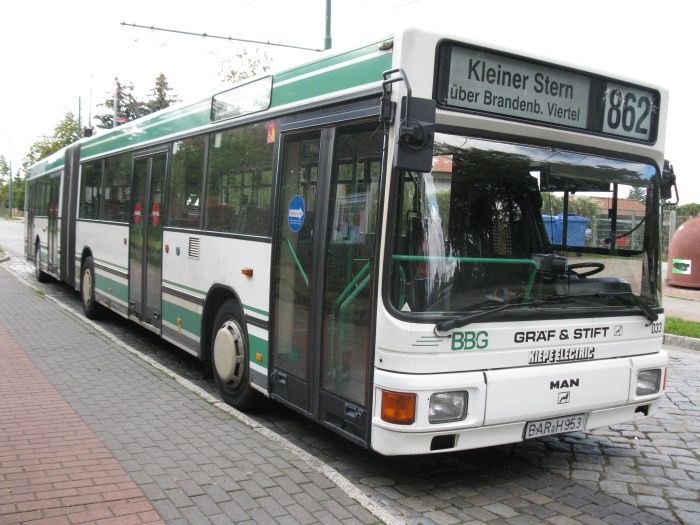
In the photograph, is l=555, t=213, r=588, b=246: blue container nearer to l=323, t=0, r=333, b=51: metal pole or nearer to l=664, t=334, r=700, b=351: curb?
l=664, t=334, r=700, b=351: curb

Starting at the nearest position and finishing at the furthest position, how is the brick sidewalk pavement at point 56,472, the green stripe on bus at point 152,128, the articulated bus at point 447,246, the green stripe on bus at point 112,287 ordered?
the brick sidewalk pavement at point 56,472, the articulated bus at point 447,246, the green stripe on bus at point 152,128, the green stripe on bus at point 112,287

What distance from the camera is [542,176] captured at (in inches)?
195

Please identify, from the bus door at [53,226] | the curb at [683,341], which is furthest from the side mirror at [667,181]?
the bus door at [53,226]

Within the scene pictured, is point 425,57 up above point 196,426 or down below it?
above

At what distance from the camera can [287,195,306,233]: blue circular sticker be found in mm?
5535

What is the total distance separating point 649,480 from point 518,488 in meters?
1.06

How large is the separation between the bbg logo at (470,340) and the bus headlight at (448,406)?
0.29 meters

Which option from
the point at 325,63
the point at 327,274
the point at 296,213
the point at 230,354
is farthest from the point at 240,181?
the point at 327,274

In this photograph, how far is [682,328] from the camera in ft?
39.7

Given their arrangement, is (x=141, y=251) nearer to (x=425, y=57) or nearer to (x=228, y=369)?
(x=228, y=369)

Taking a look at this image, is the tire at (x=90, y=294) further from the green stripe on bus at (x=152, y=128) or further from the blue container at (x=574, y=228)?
the blue container at (x=574, y=228)

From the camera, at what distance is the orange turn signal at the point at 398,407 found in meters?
4.32

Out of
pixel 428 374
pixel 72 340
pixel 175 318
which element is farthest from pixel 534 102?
pixel 72 340

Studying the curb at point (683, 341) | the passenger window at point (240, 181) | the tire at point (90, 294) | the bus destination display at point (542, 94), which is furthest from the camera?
the tire at point (90, 294)
